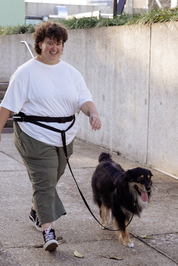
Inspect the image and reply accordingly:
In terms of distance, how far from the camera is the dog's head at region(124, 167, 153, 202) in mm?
3420

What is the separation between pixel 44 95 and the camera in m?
3.24

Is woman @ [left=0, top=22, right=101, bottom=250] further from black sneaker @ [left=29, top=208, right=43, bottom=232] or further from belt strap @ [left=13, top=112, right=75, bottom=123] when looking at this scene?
black sneaker @ [left=29, top=208, right=43, bottom=232]

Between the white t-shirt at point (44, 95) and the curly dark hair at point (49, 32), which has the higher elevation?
the curly dark hair at point (49, 32)

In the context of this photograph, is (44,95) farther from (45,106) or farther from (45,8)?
(45,8)

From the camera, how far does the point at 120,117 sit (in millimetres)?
7203

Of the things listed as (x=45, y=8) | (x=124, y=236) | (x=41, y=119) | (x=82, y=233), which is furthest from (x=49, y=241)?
(x=45, y=8)

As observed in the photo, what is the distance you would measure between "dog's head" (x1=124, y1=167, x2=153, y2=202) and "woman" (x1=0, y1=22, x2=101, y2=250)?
0.53 m

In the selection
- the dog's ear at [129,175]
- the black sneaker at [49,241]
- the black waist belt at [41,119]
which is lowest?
the black sneaker at [49,241]

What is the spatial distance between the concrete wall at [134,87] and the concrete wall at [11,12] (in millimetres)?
11782

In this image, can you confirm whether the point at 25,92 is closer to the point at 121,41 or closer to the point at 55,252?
the point at 55,252

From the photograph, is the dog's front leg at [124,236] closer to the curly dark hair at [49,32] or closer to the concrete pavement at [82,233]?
the concrete pavement at [82,233]

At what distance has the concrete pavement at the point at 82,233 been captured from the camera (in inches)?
129

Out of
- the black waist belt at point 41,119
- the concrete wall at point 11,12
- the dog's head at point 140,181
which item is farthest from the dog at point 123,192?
the concrete wall at point 11,12

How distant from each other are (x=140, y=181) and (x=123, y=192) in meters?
0.22
